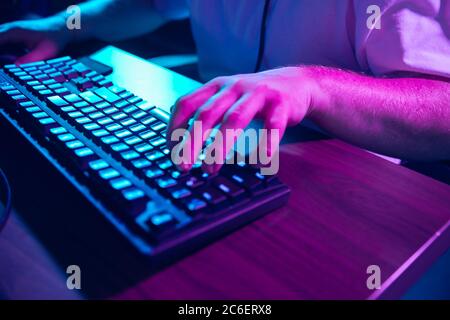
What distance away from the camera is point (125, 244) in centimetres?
35

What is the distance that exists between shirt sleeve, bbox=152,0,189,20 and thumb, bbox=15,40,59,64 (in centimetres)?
38

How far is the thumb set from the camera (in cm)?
74

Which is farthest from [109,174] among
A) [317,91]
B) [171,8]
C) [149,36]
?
[149,36]

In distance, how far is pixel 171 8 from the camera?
1.09 meters

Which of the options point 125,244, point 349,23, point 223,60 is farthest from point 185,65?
point 125,244

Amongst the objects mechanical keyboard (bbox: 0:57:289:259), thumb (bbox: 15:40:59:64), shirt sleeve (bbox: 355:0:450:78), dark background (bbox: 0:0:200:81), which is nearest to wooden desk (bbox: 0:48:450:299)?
mechanical keyboard (bbox: 0:57:289:259)

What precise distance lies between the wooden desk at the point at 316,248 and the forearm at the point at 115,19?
652 millimetres

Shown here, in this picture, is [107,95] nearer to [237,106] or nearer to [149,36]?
→ [237,106]

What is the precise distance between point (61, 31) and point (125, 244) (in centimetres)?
65

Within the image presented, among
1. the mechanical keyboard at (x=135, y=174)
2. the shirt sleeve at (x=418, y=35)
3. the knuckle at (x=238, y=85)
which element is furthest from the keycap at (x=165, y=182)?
the shirt sleeve at (x=418, y=35)

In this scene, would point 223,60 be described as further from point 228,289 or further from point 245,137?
point 228,289

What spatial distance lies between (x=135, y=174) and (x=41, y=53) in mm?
521

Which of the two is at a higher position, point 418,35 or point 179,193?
point 418,35

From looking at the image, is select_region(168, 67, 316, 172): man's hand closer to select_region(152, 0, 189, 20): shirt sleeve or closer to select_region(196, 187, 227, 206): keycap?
select_region(196, 187, 227, 206): keycap
